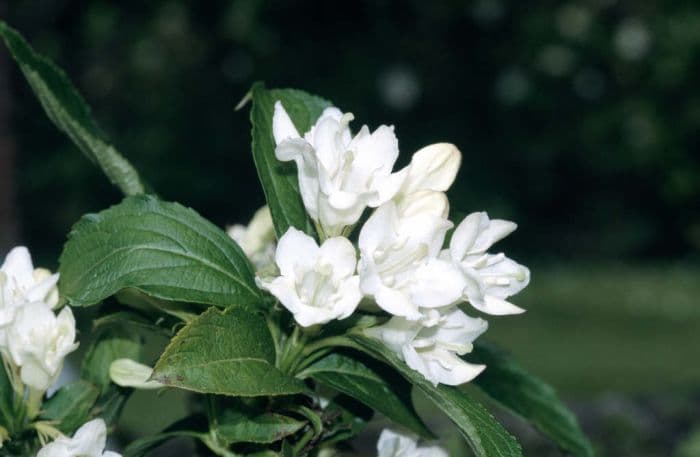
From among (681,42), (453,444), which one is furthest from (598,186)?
(453,444)

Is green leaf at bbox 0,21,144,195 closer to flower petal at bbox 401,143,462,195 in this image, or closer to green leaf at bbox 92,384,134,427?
green leaf at bbox 92,384,134,427

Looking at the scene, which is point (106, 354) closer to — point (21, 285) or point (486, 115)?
point (21, 285)

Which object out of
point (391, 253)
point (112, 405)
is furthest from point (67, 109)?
point (391, 253)

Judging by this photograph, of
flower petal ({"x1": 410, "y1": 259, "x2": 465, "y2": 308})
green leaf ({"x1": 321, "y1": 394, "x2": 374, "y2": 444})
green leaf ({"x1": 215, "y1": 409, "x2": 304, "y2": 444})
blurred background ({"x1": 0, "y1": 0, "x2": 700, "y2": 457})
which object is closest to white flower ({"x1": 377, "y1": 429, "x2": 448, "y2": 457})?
green leaf ({"x1": 321, "y1": 394, "x2": 374, "y2": 444})

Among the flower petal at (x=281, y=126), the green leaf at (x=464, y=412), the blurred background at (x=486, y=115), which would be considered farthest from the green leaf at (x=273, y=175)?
the blurred background at (x=486, y=115)

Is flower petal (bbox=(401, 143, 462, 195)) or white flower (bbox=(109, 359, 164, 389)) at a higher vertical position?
flower petal (bbox=(401, 143, 462, 195))
